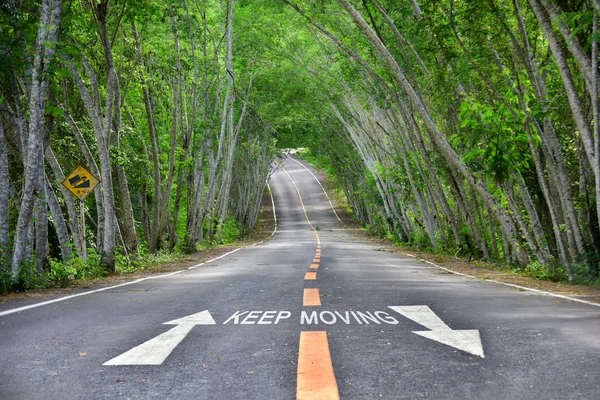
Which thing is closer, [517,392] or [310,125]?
[517,392]

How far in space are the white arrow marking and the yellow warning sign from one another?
32.0 ft

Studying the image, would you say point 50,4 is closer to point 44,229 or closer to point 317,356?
point 44,229

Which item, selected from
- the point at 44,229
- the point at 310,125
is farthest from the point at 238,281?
the point at 310,125

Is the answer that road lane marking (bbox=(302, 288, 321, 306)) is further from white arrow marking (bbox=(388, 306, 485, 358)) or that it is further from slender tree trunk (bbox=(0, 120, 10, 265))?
slender tree trunk (bbox=(0, 120, 10, 265))

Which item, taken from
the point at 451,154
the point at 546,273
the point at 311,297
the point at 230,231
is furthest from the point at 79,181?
the point at 230,231

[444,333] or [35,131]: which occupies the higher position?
[35,131]

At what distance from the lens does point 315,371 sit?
3748mm

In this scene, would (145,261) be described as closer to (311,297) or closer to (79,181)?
(79,181)

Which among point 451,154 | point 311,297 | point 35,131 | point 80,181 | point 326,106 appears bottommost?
point 311,297

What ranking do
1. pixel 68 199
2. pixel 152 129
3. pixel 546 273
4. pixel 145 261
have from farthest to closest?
1. pixel 152 129
2. pixel 145 261
3. pixel 68 199
4. pixel 546 273

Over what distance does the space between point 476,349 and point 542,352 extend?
0.46 m

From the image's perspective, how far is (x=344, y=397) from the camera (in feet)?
10.5

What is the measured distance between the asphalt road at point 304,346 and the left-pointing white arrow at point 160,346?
0.02 m

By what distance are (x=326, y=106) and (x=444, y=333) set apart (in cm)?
2693
